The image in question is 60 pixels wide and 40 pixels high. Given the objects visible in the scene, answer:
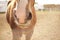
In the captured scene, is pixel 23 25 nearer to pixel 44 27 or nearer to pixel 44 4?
pixel 44 27

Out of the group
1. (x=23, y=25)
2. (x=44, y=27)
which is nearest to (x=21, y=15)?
(x=23, y=25)

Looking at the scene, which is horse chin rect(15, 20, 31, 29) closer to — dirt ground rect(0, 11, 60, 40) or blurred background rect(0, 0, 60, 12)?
dirt ground rect(0, 11, 60, 40)

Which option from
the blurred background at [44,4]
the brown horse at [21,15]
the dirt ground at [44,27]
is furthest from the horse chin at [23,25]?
the blurred background at [44,4]

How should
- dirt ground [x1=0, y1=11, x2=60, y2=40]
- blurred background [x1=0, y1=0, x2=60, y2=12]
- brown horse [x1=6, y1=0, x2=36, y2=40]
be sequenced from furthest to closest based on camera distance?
blurred background [x1=0, y1=0, x2=60, y2=12], dirt ground [x1=0, y1=11, x2=60, y2=40], brown horse [x1=6, y1=0, x2=36, y2=40]

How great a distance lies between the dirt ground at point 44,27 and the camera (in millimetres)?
1444

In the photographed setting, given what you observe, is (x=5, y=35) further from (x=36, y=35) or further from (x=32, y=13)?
(x=32, y=13)

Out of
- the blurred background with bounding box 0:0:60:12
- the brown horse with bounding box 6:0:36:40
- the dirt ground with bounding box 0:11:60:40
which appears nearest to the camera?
the brown horse with bounding box 6:0:36:40

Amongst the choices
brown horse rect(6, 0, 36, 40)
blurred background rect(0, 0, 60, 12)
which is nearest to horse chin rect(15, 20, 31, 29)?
brown horse rect(6, 0, 36, 40)

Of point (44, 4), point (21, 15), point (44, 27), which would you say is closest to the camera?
point (21, 15)

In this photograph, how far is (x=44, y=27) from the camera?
5.18 feet

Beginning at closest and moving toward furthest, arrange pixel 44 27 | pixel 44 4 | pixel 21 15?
pixel 21 15
pixel 44 27
pixel 44 4

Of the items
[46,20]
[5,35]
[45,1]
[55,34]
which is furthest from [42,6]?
[5,35]

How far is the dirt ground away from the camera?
144 cm

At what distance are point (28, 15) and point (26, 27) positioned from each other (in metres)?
0.08
